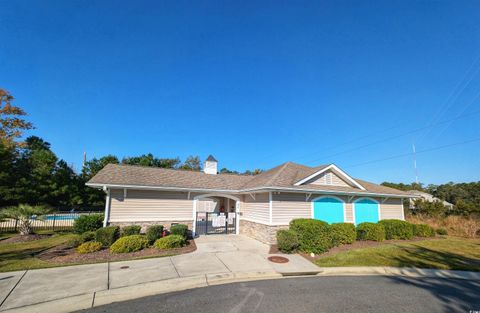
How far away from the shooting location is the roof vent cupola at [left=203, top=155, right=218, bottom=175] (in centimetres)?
1930

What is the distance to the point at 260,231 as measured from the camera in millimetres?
12625

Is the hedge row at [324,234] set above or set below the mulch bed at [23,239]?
above

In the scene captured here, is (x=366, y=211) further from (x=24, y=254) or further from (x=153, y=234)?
(x=24, y=254)

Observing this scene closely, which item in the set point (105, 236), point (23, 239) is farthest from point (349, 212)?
point (23, 239)

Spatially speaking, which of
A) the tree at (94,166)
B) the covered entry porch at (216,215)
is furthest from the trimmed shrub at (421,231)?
the tree at (94,166)

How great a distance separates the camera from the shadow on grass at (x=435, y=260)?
862 centimetres

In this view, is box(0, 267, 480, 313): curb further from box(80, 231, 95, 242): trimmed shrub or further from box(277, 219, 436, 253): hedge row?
box(80, 231, 95, 242): trimmed shrub

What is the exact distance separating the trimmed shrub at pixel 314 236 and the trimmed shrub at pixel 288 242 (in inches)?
12.0

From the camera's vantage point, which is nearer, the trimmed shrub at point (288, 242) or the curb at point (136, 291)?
the curb at point (136, 291)

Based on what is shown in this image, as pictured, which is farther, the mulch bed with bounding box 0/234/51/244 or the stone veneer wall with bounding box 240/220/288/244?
the mulch bed with bounding box 0/234/51/244

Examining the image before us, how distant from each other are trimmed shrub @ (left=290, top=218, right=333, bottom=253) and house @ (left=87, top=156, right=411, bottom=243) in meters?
1.55

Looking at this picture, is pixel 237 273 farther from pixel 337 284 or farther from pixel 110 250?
pixel 110 250

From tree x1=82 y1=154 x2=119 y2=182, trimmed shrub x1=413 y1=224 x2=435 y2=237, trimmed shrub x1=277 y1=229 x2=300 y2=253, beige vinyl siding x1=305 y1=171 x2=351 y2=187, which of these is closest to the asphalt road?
trimmed shrub x1=277 y1=229 x2=300 y2=253

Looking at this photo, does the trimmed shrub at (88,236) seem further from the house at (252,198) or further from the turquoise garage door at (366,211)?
the turquoise garage door at (366,211)
